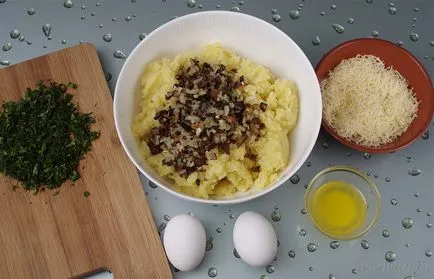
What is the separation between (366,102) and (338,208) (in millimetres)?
339

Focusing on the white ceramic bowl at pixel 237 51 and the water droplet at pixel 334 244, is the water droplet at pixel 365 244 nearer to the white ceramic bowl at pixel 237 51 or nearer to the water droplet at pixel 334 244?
the water droplet at pixel 334 244

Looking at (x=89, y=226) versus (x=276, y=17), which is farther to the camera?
(x=276, y=17)

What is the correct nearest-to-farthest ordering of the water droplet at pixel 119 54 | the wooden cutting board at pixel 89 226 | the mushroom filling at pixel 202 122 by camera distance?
the mushroom filling at pixel 202 122 < the wooden cutting board at pixel 89 226 < the water droplet at pixel 119 54

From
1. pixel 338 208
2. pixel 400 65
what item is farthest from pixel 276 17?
pixel 338 208

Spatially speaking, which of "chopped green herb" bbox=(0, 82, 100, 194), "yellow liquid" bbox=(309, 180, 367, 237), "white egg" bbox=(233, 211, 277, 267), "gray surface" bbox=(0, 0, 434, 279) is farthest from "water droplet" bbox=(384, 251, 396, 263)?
"chopped green herb" bbox=(0, 82, 100, 194)

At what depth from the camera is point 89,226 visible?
147cm

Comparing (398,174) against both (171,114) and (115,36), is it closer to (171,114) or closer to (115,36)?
(171,114)

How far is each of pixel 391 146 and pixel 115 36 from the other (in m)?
0.98

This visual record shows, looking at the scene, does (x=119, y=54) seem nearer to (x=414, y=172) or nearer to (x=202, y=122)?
(x=202, y=122)

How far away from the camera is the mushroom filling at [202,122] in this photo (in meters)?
1.34

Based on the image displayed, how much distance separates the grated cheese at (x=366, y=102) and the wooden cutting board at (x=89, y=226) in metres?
0.65

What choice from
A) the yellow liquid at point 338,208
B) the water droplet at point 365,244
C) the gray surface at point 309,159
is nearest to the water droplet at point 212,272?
the gray surface at point 309,159

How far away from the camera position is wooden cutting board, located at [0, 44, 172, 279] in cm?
144

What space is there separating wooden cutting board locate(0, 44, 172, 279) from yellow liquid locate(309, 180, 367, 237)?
19.4 inches
